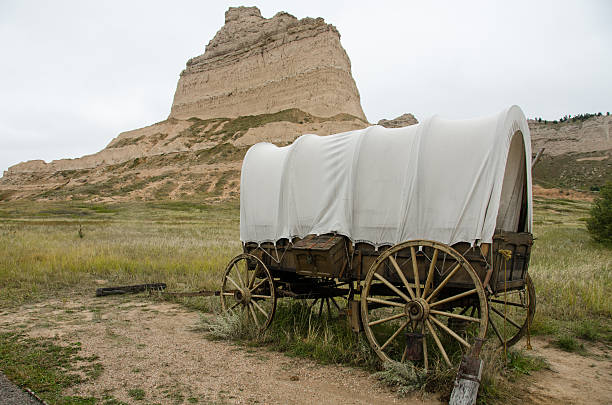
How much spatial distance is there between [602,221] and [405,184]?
61.8 ft

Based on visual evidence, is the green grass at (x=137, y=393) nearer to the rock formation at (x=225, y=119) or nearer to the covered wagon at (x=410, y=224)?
the covered wagon at (x=410, y=224)

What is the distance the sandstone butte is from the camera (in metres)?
65.7

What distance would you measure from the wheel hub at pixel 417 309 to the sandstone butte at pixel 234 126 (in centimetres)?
5136

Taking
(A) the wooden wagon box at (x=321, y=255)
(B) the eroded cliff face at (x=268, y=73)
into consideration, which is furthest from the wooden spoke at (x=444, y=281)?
(B) the eroded cliff face at (x=268, y=73)

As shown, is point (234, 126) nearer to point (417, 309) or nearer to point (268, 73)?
point (268, 73)

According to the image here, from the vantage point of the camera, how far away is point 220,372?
5094 millimetres

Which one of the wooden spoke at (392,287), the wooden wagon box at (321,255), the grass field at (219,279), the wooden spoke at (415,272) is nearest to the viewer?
the wooden spoke at (415,272)

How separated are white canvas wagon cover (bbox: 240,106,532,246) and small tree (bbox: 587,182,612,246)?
16521 mm

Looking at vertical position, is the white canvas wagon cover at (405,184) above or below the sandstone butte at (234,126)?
below

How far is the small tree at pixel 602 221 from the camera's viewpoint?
1898 cm

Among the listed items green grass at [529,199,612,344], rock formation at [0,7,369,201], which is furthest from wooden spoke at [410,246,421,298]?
rock formation at [0,7,369,201]

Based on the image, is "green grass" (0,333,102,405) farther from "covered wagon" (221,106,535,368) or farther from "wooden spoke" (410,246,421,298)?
"wooden spoke" (410,246,421,298)

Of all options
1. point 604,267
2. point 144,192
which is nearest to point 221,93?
point 144,192

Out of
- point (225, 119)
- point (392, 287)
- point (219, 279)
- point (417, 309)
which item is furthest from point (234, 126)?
point (417, 309)
